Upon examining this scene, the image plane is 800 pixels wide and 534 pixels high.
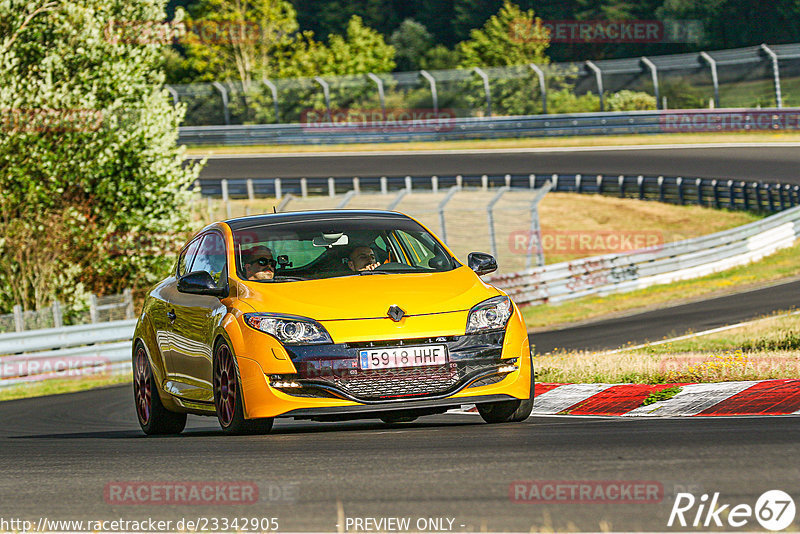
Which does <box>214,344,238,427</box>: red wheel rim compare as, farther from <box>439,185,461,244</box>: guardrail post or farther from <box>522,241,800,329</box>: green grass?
<box>439,185,461,244</box>: guardrail post

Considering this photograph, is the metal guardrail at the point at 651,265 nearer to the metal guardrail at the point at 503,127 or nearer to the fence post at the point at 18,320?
the fence post at the point at 18,320

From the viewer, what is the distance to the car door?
8.75 m

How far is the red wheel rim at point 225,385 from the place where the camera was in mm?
8258

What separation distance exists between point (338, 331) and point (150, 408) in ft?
8.92

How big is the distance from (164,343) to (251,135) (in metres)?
46.8

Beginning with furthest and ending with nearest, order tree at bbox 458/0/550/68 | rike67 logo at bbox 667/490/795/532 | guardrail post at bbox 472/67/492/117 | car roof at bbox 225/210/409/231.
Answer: tree at bbox 458/0/550/68 < guardrail post at bbox 472/67/492/117 < car roof at bbox 225/210/409/231 < rike67 logo at bbox 667/490/795/532

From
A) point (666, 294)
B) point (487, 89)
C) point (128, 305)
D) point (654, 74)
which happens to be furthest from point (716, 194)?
point (128, 305)

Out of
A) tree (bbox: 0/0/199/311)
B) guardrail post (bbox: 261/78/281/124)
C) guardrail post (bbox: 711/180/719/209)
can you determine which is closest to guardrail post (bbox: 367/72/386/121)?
guardrail post (bbox: 261/78/281/124)

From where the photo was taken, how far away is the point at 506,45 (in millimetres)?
75125

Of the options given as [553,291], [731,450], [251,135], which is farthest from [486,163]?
[731,450]

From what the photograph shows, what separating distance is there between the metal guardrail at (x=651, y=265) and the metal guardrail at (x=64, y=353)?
364 inches

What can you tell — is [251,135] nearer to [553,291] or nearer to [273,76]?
[273,76]

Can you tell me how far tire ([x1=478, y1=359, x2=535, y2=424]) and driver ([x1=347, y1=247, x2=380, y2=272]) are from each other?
1.29 metres

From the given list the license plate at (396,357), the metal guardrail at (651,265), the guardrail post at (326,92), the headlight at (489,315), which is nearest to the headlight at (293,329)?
the license plate at (396,357)
